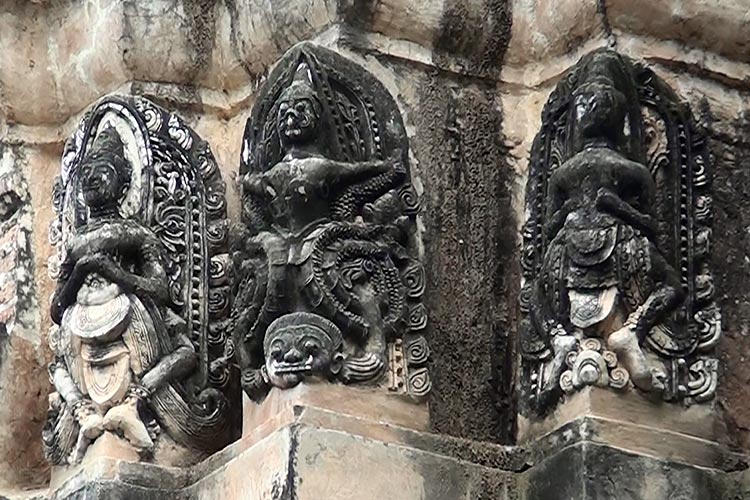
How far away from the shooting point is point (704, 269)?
17.1 feet

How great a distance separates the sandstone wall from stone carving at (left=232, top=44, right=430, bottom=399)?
0.09m

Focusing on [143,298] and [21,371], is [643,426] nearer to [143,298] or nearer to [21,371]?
[143,298]

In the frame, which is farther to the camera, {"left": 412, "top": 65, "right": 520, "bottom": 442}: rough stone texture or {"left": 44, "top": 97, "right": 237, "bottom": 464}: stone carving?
{"left": 44, "top": 97, "right": 237, "bottom": 464}: stone carving

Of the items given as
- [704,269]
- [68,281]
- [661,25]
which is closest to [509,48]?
[661,25]

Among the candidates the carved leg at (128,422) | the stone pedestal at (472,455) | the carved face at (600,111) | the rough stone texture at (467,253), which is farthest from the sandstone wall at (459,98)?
the carved leg at (128,422)

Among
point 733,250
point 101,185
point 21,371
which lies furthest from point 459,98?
point 21,371

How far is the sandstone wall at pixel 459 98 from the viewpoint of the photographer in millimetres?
5320

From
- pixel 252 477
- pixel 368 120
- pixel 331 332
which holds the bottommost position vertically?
pixel 252 477

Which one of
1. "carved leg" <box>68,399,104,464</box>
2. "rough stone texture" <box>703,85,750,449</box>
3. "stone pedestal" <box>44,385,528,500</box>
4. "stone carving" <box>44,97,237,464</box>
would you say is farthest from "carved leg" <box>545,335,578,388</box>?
"carved leg" <box>68,399,104,464</box>

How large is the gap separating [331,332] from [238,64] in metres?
0.97

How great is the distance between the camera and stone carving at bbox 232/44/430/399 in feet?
16.8

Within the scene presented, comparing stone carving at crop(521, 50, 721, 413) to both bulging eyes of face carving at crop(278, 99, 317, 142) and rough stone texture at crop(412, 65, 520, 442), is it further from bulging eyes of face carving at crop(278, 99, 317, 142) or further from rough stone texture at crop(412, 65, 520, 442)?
bulging eyes of face carving at crop(278, 99, 317, 142)

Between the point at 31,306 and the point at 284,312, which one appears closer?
the point at 284,312

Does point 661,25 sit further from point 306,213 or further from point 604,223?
point 306,213
